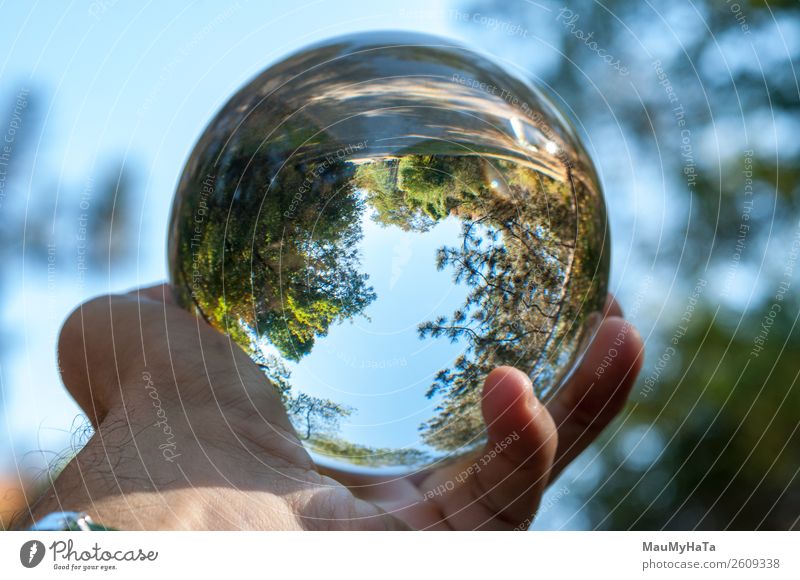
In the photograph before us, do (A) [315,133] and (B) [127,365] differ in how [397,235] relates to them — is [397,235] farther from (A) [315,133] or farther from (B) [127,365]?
(B) [127,365]

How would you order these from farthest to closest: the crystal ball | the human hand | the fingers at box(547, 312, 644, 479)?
the fingers at box(547, 312, 644, 479), the human hand, the crystal ball

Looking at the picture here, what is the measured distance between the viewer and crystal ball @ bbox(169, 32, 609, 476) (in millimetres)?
1215

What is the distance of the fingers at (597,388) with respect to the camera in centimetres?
172

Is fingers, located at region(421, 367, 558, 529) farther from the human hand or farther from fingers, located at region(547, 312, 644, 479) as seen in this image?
fingers, located at region(547, 312, 644, 479)

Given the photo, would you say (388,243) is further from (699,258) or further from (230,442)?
(699,258)

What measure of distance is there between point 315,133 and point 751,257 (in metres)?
3.17

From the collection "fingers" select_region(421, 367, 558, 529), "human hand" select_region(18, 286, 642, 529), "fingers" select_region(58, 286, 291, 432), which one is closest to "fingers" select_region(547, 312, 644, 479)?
"human hand" select_region(18, 286, 642, 529)

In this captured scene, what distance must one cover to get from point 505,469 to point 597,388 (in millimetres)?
302

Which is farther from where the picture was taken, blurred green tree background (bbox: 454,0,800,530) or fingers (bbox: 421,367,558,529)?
blurred green tree background (bbox: 454,0,800,530)

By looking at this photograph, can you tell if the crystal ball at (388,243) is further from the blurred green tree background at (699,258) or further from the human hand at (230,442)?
the blurred green tree background at (699,258)

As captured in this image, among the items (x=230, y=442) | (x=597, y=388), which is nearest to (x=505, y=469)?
(x=597, y=388)

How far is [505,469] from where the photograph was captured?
64.8 inches
